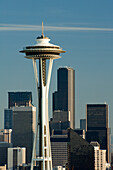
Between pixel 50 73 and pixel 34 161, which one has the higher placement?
pixel 50 73

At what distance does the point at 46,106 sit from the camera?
170625 millimetres

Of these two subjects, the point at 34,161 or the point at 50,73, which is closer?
the point at 50,73

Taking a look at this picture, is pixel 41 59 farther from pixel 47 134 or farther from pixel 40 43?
pixel 47 134

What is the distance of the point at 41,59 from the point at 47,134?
625 inches

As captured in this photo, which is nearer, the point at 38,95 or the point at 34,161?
the point at 38,95

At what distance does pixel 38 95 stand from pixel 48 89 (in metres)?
2.40

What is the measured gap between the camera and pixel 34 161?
179625 millimetres

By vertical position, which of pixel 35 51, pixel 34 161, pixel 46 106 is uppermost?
pixel 35 51

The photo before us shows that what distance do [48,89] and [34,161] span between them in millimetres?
19357

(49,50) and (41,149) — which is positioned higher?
(49,50)

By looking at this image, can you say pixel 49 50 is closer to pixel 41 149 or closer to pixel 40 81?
pixel 40 81

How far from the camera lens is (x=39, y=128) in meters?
172

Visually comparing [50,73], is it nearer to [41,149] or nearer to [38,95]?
[38,95]

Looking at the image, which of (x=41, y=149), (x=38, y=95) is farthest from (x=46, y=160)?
(x=38, y=95)
